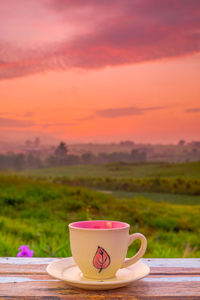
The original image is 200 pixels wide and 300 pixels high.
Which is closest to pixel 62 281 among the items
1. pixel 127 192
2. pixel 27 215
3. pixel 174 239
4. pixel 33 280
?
pixel 33 280

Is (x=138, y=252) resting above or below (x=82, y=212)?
above

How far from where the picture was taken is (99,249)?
43.1 inches

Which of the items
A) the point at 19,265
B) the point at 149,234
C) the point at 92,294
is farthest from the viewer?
the point at 149,234

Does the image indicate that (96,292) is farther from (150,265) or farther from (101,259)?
(150,265)

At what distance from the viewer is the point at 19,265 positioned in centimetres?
134

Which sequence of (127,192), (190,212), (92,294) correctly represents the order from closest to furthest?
(92,294) → (190,212) → (127,192)

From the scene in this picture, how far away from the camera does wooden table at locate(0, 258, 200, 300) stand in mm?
1050

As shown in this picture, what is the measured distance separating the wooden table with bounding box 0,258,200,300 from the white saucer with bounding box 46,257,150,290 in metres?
0.02

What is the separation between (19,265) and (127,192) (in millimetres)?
10152

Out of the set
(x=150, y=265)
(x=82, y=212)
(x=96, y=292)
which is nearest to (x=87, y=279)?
(x=96, y=292)

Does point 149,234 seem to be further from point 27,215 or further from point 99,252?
point 99,252

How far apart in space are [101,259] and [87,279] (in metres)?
0.09

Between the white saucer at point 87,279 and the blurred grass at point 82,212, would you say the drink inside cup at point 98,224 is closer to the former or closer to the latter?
the white saucer at point 87,279

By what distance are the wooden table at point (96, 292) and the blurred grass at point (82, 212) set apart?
4555 mm
